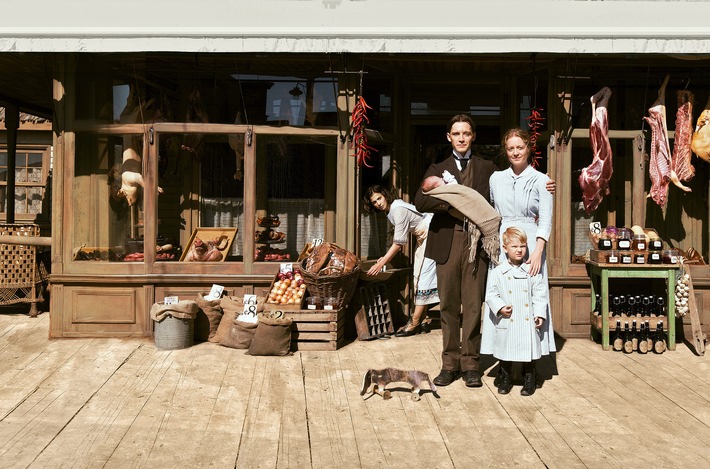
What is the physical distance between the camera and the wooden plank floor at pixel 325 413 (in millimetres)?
4723

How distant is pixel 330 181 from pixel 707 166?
3941 mm

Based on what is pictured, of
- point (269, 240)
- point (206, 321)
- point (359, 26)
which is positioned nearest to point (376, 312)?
point (269, 240)

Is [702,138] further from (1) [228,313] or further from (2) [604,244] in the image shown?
(1) [228,313]

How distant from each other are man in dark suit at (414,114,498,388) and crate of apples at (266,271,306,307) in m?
1.86

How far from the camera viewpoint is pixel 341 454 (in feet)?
15.6

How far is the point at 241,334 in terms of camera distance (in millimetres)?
7551

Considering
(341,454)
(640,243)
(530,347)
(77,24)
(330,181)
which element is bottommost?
(341,454)

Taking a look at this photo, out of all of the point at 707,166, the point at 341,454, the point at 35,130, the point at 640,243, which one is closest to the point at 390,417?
the point at 341,454

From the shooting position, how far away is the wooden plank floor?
4723 millimetres

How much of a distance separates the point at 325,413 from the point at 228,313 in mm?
2483

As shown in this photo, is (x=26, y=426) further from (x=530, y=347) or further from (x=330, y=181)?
(x=330, y=181)

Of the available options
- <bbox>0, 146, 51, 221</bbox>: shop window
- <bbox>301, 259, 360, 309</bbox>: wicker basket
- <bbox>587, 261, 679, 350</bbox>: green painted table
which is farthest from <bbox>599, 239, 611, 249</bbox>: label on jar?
<bbox>0, 146, 51, 221</bbox>: shop window

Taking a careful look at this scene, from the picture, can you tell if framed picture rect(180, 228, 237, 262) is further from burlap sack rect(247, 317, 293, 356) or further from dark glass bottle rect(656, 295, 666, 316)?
dark glass bottle rect(656, 295, 666, 316)

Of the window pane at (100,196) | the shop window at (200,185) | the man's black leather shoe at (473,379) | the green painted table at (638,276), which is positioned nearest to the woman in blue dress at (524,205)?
the man's black leather shoe at (473,379)
